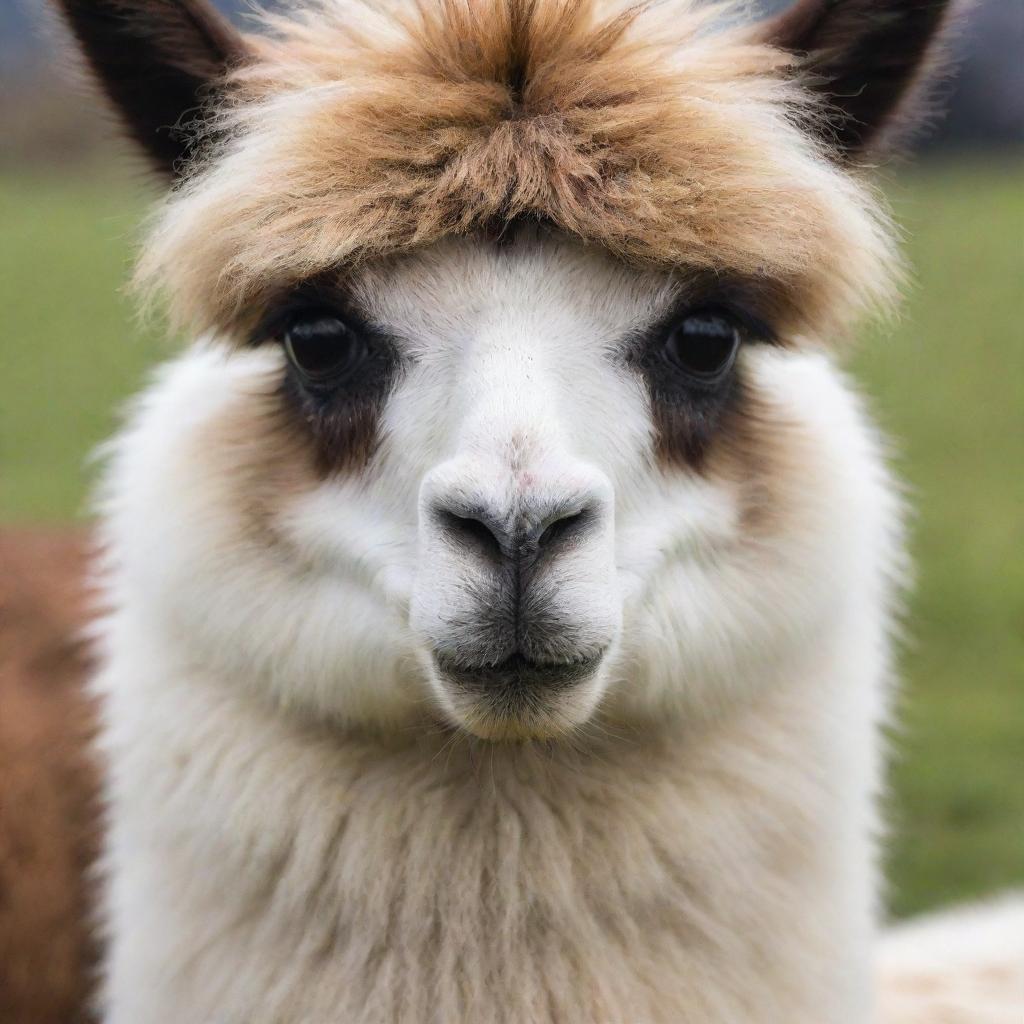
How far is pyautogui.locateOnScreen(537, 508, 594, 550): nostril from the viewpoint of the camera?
6.60 feet

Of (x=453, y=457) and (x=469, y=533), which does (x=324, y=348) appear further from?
(x=469, y=533)

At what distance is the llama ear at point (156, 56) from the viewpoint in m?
2.47

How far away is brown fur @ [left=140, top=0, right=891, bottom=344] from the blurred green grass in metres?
0.39

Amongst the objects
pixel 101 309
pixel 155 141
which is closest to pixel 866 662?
pixel 155 141

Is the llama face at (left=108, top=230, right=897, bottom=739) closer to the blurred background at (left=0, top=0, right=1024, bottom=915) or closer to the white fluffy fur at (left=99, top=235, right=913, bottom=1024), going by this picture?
the white fluffy fur at (left=99, top=235, right=913, bottom=1024)

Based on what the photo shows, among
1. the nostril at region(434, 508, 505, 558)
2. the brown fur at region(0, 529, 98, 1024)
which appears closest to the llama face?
the nostril at region(434, 508, 505, 558)

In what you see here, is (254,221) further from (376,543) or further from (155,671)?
(155,671)

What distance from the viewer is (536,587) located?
2018mm

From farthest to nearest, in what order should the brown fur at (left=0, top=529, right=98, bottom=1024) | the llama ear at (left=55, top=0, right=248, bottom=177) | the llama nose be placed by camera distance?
the brown fur at (left=0, top=529, right=98, bottom=1024) → the llama ear at (left=55, top=0, right=248, bottom=177) → the llama nose

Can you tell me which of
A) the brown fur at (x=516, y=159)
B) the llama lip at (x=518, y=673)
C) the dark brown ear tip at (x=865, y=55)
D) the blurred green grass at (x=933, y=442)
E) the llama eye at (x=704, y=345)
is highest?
the dark brown ear tip at (x=865, y=55)

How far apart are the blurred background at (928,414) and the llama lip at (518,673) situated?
1053mm

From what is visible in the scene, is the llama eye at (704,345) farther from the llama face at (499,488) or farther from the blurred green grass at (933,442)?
the blurred green grass at (933,442)

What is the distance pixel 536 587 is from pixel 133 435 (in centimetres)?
117

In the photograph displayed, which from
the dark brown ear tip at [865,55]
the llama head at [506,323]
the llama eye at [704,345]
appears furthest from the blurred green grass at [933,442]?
the llama eye at [704,345]
